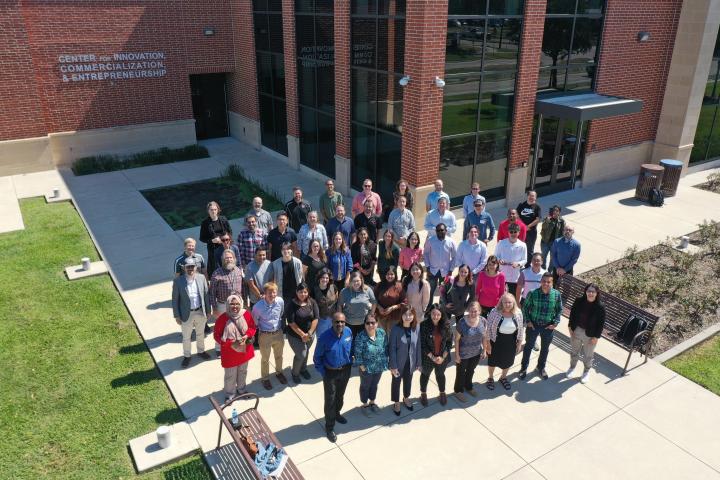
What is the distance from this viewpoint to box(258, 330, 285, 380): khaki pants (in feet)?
25.8

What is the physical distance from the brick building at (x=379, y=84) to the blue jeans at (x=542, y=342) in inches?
231

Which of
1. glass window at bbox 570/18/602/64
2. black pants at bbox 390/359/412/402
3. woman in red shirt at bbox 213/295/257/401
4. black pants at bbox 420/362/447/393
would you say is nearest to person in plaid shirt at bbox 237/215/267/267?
woman in red shirt at bbox 213/295/257/401

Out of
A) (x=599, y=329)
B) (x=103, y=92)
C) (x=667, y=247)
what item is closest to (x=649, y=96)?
(x=667, y=247)

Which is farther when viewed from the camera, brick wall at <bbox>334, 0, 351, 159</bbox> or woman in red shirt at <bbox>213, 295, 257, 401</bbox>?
brick wall at <bbox>334, 0, 351, 159</bbox>

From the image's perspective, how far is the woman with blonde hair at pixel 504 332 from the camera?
741 centimetres

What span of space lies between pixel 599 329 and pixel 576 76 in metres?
10.2

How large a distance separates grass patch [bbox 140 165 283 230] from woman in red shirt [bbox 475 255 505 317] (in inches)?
315

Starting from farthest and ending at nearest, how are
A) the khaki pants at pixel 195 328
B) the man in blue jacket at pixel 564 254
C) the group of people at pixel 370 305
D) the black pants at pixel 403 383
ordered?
the man in blue jacket at pixel 564 254 < the khaki pants at pixel 195 328 < the black pants at pixel 403 383 < the group of people at pixel 370 305

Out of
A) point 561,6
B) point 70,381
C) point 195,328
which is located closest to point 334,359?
point 195,328

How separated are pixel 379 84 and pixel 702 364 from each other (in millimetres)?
9252

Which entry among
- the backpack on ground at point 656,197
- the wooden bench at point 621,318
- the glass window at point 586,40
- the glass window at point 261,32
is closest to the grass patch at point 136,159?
the glass window at point 261,32

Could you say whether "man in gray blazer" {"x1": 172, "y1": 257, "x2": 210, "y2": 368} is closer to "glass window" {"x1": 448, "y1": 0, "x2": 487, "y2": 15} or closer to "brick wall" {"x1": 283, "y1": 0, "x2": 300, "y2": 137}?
"glass window" {"x1": 448, "y1": 0, "x2": 487, "y2": 15}

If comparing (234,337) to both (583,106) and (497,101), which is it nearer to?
(497,101)

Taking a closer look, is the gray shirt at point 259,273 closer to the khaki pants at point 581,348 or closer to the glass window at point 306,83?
the khaki pants at point 581,348
